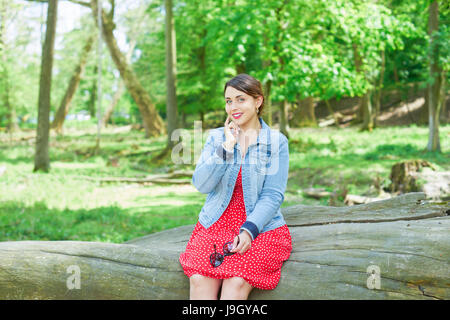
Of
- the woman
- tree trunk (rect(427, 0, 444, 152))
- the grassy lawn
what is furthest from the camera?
tree trunk (rect(427, 0, 444, 152))

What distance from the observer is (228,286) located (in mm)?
2709

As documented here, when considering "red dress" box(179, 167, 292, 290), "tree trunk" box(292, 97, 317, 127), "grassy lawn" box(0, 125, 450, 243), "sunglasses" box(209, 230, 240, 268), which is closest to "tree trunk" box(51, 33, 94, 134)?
"grassy lawn" box(0, 125, 450, 243)

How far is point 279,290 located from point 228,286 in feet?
1.54

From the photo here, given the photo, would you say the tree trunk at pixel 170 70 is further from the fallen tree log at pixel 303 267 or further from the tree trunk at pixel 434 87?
the fallen tree log at pixel 303 267

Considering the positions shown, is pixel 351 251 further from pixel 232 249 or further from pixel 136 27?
pixel 136 27

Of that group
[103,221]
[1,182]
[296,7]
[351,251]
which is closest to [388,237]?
[351,251]

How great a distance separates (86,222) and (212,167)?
556 cm

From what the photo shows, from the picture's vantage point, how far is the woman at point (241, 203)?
9.18 ft

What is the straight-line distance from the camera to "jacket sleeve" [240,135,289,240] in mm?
2861

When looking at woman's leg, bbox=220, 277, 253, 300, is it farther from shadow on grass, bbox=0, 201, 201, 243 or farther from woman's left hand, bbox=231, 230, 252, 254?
shadow on grass, bbox=0, 201, 201, 243

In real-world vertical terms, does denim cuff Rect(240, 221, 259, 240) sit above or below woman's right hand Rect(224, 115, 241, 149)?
below

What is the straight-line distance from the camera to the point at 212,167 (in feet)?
9.86

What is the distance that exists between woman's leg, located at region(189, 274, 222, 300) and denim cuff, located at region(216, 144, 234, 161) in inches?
34.1

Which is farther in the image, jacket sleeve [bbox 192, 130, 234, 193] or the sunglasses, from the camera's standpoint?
jacket sleeve [bbox 192, 130, 234, 193]
